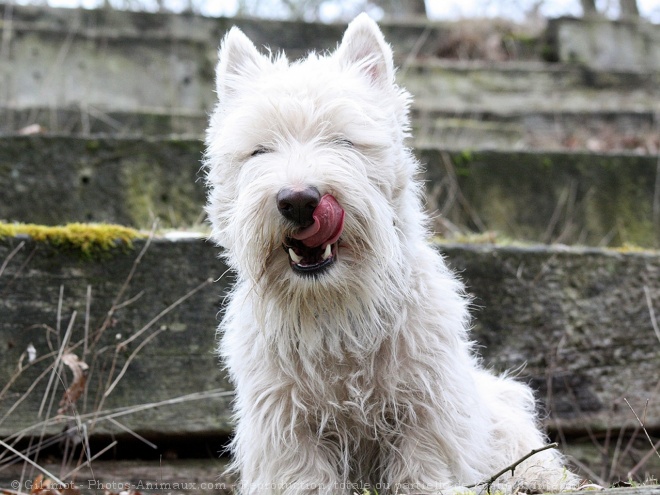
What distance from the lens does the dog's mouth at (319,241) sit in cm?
315

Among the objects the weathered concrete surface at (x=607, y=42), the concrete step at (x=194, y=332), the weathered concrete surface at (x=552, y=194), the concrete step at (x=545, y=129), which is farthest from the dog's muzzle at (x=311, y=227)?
the weathered concrete surface at (x=607, y=42)

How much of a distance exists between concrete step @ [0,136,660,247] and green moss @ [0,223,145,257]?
1369 mm

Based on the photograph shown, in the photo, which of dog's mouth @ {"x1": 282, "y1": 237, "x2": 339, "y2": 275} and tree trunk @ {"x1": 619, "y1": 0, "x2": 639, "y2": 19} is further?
tree trunk @ {"x1": 619, "y1": 0, "x2": 639, "y2": 19}

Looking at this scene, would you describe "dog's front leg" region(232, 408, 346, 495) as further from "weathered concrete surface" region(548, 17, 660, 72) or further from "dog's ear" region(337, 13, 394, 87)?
"weathered concrete surface" region(548, 17, 660, 72)

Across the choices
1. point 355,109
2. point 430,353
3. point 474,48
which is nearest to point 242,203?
A: point 355,109

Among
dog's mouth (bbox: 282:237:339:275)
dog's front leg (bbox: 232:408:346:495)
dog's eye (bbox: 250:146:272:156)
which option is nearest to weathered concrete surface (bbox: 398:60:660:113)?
dog's eye (bbox: 250:146:272:156)

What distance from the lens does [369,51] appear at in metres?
3.99

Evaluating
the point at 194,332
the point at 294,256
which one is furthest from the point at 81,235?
the point at 294,256

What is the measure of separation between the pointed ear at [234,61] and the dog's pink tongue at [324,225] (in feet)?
3.60

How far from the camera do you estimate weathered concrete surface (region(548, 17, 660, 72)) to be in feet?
34.4

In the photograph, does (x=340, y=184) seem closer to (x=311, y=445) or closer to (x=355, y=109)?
(x=355, y=109)

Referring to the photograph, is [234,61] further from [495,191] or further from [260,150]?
[495,191]

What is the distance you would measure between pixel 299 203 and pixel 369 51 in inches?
47.9

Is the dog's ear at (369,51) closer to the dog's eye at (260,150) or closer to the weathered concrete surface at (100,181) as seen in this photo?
the dog's eye at (260,150)
